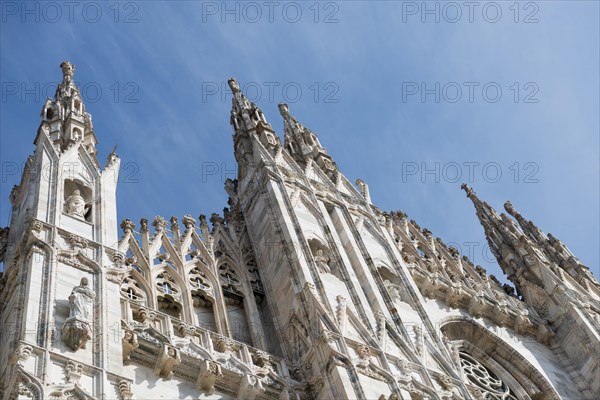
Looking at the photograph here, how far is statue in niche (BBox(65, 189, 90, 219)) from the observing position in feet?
49.1

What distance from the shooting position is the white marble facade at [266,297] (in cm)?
1262

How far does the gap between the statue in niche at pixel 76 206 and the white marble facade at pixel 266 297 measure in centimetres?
3

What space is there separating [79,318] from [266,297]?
6.01 meters

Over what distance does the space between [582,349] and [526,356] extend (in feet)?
4.04

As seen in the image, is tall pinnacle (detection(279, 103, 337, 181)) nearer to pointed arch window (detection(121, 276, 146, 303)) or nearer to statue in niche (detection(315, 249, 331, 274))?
statue in niche (detection(315, 249, 331, 274))

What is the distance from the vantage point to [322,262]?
17.7m

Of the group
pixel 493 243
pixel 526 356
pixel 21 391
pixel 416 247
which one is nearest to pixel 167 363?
pixel 21 391

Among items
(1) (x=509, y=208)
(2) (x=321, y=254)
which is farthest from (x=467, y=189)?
(2) (x=321, y=254)

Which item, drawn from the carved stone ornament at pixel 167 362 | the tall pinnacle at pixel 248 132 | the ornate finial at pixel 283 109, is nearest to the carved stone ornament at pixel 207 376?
the carved stone ornament at pixel 167 362

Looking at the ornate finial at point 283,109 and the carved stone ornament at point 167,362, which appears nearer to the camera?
the carved stone ornament at point 167,362

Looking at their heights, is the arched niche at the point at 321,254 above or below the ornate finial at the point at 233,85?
below

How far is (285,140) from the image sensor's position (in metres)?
23.9

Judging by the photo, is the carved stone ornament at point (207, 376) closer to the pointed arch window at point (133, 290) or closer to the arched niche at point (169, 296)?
the pointed arch window at point (133, 290)

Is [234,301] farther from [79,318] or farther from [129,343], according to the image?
[79,318]
